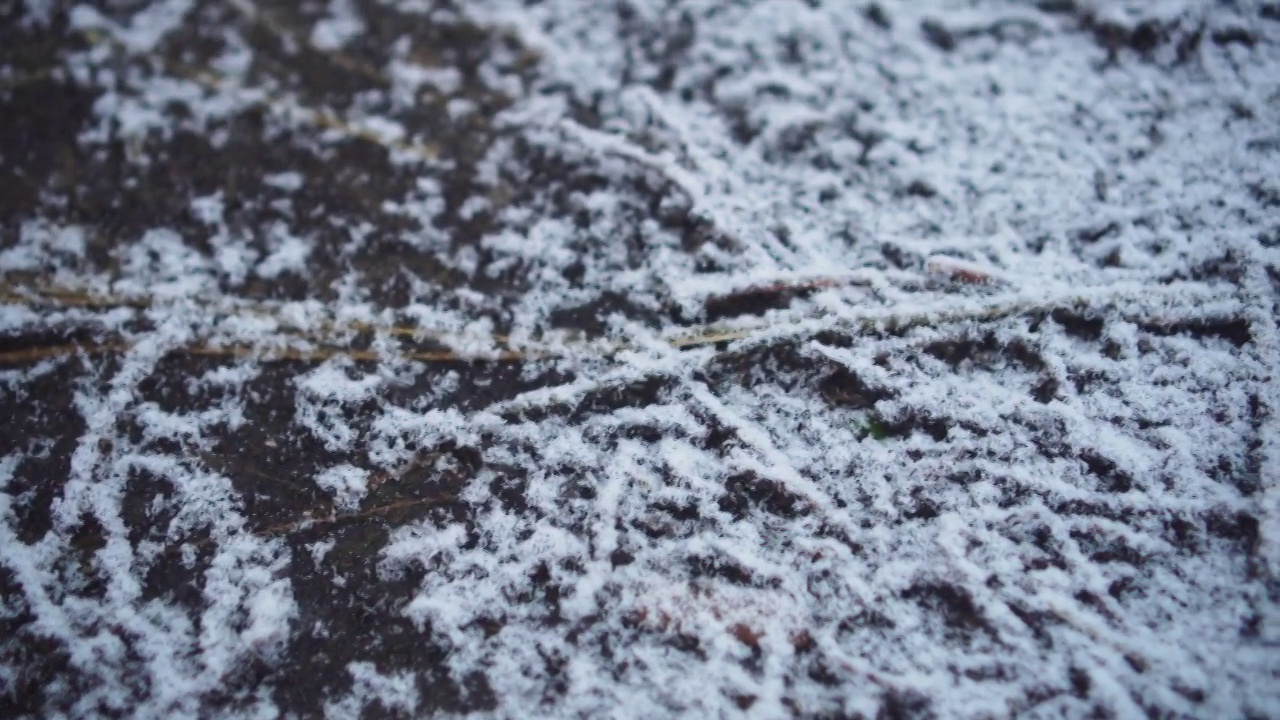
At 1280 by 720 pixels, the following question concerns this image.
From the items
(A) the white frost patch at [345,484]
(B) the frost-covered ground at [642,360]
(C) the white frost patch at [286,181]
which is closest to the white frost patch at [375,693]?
(B) the frost-covered ground at [642,360]

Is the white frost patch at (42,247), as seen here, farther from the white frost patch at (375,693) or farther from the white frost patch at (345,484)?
the white frost patch at (375,693)

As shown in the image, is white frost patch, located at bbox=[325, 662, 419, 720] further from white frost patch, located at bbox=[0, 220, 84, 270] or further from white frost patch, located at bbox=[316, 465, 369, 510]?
white frost patch, located at bbox=[0, 220, 84, 270]

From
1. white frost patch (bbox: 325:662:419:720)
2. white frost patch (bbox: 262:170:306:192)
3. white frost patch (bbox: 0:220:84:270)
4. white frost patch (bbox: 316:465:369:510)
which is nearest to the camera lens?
white frost patch (bbox: 325:662:419:720)

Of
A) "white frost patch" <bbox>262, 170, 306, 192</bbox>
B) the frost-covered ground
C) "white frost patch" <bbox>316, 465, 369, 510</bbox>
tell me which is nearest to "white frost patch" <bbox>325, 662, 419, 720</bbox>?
the frost-covered ground

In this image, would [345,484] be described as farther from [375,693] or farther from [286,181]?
[286,181]

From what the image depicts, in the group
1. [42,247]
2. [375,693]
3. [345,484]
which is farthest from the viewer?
[42,247]

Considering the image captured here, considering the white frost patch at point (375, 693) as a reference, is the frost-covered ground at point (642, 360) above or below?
above

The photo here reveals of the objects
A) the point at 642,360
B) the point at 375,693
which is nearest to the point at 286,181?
the point at 642,360

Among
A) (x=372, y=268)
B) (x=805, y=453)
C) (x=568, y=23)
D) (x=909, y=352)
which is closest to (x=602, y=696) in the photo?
(x=805, y=453)
